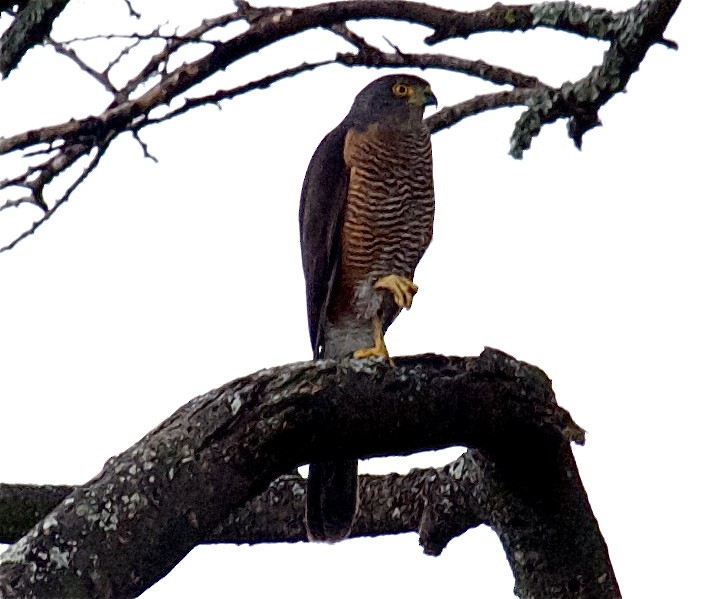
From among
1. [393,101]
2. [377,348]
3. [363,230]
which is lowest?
[377,348]

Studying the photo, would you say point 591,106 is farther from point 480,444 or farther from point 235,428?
point 235,428

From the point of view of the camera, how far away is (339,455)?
10.6 feet

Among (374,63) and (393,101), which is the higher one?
(393,101)

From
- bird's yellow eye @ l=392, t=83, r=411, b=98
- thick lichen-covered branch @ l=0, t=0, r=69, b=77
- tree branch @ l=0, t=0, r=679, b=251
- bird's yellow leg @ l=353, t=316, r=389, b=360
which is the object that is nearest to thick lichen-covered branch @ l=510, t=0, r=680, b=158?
tree branch @ l=0, t=0, r=679, b=251

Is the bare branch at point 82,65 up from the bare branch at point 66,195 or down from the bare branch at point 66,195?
up

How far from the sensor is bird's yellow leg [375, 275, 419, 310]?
509 centimetres

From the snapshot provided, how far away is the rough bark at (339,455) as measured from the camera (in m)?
2.74

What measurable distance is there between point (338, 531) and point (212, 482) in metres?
1.34

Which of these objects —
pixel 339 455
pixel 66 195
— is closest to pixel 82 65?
pixel 66 195

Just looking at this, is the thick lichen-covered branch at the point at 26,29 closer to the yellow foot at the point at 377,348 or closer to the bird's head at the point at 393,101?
the yellow foot at the point at 377,348

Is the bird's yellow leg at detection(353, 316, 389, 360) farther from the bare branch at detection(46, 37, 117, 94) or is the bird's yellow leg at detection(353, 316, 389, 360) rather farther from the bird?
the bare branch at detection(46, 37, 117, 94)

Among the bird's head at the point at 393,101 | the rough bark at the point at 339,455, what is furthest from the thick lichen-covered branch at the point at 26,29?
the bird's head at the point at 393,101

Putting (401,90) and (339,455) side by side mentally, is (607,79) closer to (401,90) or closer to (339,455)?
(339,455)

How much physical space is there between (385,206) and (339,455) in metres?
2.11
